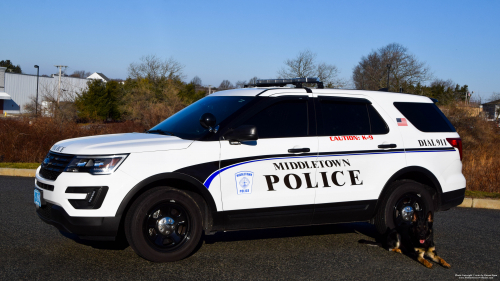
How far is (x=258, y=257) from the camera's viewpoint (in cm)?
536

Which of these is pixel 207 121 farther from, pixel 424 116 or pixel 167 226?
pixel 424 116

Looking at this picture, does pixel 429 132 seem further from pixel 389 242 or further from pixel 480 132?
pixel 480 132

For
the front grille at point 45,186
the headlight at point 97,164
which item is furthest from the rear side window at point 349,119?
the front grille at point 45,186

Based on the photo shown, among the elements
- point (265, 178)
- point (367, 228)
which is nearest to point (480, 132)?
point (367, 228)

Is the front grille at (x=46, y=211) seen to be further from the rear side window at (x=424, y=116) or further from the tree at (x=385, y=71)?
the tree at (x=385, y=71)

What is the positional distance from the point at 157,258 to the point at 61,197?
1130mm

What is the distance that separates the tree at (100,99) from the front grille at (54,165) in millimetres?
56393

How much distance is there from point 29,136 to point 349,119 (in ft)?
42.3

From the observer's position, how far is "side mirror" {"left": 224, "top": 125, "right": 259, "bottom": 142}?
5020mm

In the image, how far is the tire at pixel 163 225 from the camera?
4.82m

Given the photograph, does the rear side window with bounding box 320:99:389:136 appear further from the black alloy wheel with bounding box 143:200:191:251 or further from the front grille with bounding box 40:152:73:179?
the front grille with bounding box 40:152:73:179

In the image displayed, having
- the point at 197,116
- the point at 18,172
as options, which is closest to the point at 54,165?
the point at 197,116

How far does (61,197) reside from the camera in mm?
4711

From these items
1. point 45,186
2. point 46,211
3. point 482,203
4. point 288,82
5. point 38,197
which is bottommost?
point 482,203
